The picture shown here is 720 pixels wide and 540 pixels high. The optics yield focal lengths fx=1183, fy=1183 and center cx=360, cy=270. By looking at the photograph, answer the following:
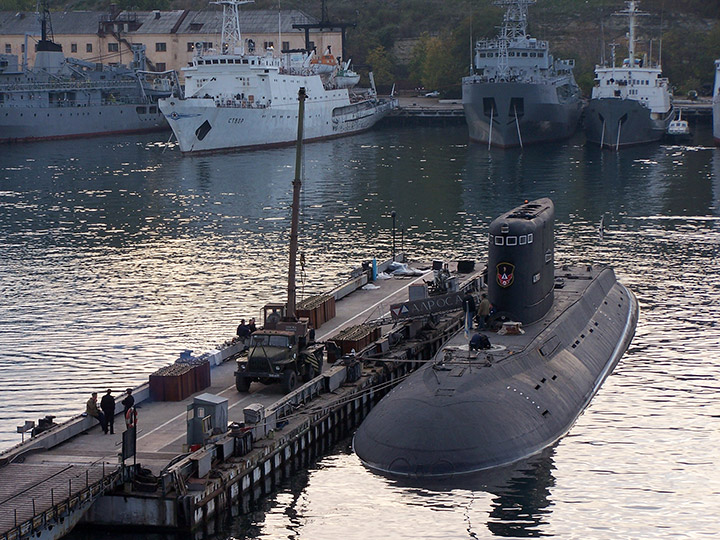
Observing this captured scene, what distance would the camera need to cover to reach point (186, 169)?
126 m

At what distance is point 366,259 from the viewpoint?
75688 mm

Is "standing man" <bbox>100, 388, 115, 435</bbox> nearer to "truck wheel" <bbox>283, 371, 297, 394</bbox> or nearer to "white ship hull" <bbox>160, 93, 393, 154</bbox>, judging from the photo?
"truck wheel" <bbox>283, 371, 297, 394</bbox>

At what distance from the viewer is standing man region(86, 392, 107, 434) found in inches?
1497

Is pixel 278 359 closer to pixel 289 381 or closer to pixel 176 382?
pixel 289 381

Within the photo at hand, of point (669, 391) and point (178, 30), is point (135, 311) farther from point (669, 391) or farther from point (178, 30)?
point (178, 30)

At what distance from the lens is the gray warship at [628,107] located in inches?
5571

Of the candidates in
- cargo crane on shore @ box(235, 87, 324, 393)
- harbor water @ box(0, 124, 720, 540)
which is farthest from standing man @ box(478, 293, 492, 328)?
cargo crane on shore @ box(235, 87, 324, 393)

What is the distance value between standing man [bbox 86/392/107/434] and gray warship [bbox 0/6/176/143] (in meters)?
127

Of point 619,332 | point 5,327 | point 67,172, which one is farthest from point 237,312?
point 67,172

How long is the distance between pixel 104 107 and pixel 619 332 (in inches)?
4982

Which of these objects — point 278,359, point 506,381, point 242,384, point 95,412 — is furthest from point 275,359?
point 506,381

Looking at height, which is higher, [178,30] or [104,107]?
[178,30]

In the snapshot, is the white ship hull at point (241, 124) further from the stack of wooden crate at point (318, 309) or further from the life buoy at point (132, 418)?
the life buoy at point (132, 418)

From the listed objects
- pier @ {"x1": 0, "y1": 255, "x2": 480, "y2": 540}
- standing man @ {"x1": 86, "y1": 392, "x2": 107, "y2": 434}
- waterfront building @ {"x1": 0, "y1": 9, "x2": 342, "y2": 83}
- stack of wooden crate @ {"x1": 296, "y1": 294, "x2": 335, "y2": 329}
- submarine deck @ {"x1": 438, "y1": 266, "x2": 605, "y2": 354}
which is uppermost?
waterfront building @ {"x1": 0, "y1": 9, "x2": 342, "y2": 83}
